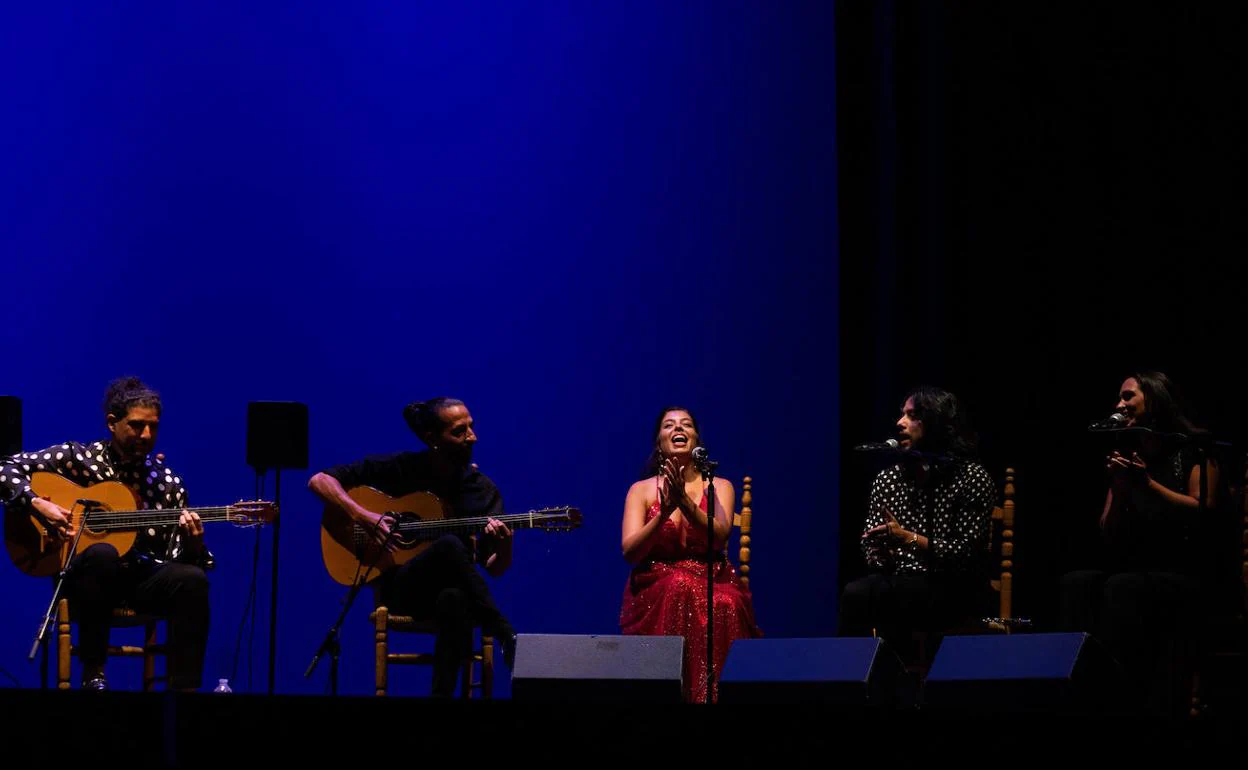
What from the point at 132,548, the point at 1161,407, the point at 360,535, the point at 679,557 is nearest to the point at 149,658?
the point at 132,548

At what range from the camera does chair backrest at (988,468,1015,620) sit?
511cm

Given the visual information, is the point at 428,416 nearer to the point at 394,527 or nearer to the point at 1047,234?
the point at 394,527

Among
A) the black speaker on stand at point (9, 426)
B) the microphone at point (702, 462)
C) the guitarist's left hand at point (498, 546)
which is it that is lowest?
the guitarist's left hand at point (498, 546)

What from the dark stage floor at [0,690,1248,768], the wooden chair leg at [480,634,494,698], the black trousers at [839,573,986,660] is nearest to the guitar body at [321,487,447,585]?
the wooden chair leg at [480,634,494,698]

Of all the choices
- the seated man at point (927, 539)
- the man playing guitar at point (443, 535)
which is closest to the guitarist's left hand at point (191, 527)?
the man playing guitar at point (443, 535)

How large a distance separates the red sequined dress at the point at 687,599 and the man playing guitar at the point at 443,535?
0.46 meters

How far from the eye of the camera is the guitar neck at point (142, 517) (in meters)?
4.88

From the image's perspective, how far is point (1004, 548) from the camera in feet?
16.8

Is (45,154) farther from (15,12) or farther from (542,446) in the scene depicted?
(542,446)

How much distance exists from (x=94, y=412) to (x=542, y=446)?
181 centimetres

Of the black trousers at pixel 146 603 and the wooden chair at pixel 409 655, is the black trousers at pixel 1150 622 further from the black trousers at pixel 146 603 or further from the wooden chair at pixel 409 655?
the black trousers at pixel 146 603

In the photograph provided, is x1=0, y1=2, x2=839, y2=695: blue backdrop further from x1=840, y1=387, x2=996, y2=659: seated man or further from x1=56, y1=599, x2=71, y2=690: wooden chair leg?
x1=56, y1=599, x2=71, y2=690: wooden chair leg

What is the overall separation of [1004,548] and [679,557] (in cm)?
114

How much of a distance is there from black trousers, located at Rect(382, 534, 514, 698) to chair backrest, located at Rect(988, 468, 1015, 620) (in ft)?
5.65
